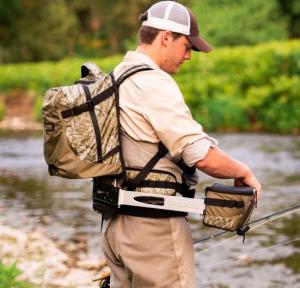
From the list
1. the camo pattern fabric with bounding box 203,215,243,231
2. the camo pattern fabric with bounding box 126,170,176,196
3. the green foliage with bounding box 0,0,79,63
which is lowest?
the green foliage with bounding box 0,0,79,63

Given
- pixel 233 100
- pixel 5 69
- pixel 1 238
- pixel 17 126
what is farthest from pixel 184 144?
pixel 5 69

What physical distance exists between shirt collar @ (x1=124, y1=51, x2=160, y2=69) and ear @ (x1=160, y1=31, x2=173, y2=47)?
3.3 inches

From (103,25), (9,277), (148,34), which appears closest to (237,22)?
(103,25)

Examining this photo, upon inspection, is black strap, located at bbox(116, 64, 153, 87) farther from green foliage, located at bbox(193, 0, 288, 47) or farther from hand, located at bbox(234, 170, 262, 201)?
green foliage, located at bbox(193, 0, 288, 47)

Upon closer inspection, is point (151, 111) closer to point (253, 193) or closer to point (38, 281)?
point (253, 193)

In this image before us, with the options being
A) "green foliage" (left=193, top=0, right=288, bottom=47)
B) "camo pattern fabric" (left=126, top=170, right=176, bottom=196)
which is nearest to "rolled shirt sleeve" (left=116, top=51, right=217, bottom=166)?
"camo pattern fabric" (left=126, top=170, right=176, bottom=196)

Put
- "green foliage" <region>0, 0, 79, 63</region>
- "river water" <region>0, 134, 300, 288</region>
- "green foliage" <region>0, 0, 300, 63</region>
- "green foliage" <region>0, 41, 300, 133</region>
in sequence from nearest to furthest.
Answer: "river water" <region>0, 134, 300, 288</region>
"green foliage" <region>0, 41, 300, 133</region>
"green foliage" <region>0, 0, 300, 63</region>
"green foliage" <region>0, 0, 79, 63</region>

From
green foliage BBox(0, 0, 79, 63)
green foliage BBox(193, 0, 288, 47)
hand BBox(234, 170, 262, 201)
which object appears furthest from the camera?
green foliage BBox(0, 0, 79, 63)

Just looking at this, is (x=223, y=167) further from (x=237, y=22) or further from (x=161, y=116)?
(x=237, y=22)

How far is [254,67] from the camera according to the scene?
23.3m

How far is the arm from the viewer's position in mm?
3303

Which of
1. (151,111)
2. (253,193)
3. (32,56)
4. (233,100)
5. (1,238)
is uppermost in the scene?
(151,111)

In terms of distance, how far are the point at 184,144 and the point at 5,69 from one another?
104 feet

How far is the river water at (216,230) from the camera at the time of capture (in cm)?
702
